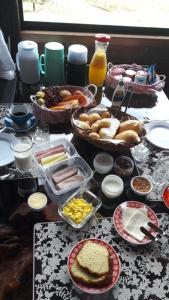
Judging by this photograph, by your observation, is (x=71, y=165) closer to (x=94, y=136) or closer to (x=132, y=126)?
(x=94, y=136)

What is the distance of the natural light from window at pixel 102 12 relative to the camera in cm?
178

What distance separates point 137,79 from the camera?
1535mm

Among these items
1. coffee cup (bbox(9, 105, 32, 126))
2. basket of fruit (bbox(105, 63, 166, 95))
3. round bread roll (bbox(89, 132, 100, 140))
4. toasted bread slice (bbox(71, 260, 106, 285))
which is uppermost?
basket of fruit (bbox(105, 63, 166, 95))

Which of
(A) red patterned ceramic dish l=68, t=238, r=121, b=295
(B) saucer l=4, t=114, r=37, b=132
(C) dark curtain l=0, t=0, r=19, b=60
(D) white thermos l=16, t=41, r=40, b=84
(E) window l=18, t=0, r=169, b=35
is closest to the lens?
(A) red patterned ceramic dish l=68, t=238, r=121, b=295

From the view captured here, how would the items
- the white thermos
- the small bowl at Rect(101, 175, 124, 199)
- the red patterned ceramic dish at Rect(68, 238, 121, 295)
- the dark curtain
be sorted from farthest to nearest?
the dark curtain < the white thermos < the small bowl at Rect(101, 175, 124, 199) < the red patterned ceramic dish at Rect(68, 238, 121, 295)

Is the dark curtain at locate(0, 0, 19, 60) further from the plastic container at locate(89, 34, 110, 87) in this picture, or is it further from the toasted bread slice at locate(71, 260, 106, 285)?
the toasted bread slice at locate(71, 260, 106, 285)

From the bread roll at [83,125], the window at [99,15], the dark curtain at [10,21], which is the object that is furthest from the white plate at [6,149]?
the window at [99,15]

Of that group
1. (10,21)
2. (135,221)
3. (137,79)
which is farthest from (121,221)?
(10,21)

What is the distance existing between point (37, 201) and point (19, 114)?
454 millimetres

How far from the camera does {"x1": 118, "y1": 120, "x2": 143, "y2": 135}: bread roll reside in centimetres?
119

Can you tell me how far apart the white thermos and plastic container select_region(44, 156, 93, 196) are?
0.63m

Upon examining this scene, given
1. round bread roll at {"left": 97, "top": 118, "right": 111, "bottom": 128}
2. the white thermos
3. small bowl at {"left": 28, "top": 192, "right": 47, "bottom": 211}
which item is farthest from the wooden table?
the white thermos

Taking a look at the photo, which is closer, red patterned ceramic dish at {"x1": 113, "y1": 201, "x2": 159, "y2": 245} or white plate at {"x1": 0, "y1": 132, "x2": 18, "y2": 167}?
red patterned ceramic dish at {"x1": 113, "y1": 201, "x2": 159, "y2": 245}

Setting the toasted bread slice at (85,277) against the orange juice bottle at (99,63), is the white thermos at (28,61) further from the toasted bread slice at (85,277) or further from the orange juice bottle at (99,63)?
the toasted bread slice at (85,277)
